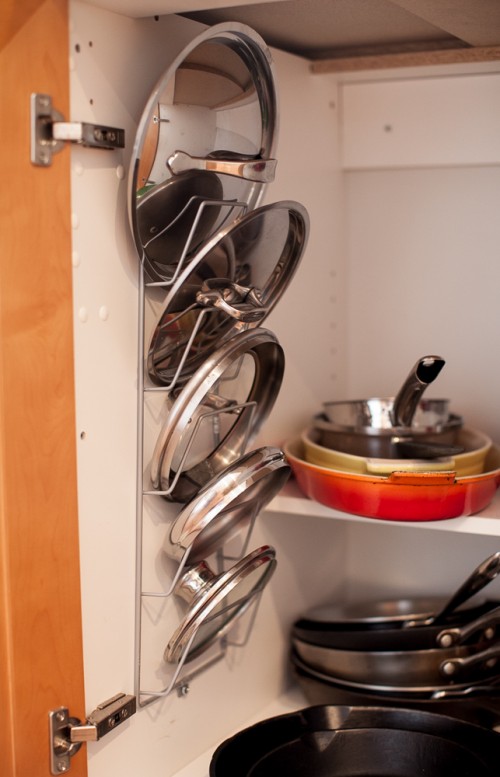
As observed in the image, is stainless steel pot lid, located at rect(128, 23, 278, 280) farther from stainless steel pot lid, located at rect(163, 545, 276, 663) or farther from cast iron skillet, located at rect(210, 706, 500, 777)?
cast iron skillet, located at rect(210, 706, 500, 777)

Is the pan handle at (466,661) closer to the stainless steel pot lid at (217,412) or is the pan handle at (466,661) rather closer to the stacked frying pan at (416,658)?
the stacked frying pan at (416,658)

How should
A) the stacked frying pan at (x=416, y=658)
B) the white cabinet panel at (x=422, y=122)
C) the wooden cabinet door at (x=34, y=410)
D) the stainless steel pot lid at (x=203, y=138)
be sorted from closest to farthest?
the wooden cabinet door at (x=34, y=410) → the stainless steel pot lid at (x=203, y=138) → the stacked frying pan at (x=416, y=658) → the white cabinet panel at (x=422, y=122)

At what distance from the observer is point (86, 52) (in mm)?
854

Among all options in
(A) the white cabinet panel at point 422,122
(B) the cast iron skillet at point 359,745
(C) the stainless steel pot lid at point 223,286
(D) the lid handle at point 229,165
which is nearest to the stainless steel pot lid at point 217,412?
(C) the stainless steel pot lid at point 223,286

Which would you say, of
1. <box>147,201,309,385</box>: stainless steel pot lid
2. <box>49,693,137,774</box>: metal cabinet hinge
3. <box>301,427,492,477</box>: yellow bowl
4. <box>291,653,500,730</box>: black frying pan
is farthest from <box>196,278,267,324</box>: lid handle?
<box>291,653,500,730</box>: black frying pan

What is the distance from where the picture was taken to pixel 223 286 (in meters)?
0.99

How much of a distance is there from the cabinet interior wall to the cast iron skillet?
0.29 feet

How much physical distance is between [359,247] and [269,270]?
0.38 m

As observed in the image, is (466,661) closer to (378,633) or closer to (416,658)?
(416,658)

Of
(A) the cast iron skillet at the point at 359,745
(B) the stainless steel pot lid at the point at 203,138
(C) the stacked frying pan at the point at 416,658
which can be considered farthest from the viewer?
(C) the stacked frying pan at the point at 416,658

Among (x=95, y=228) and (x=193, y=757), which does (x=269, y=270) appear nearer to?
(x=95, y=228)

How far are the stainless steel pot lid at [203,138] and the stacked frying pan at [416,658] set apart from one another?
538 mm

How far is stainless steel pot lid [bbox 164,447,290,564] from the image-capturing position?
0.96m

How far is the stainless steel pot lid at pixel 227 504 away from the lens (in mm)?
959
